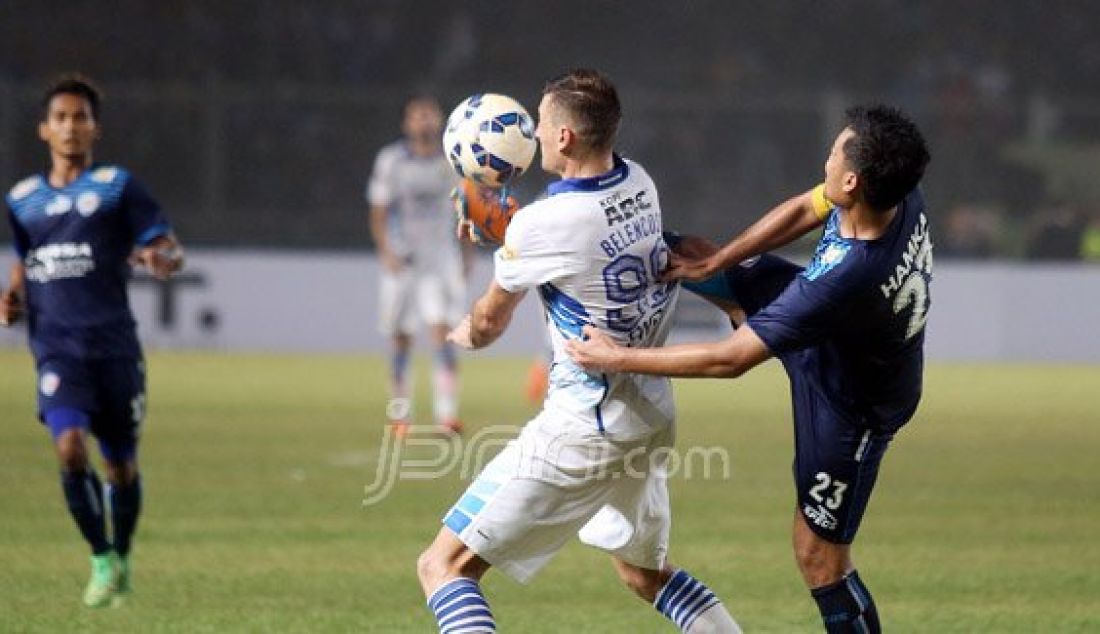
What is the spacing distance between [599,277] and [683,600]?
4.13 ft

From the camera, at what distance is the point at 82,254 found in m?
8.95

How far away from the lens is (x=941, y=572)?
10.1 meters

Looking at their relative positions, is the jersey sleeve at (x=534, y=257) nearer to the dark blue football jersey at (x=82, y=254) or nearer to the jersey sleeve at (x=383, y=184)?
the dark blue football jersey at (x=82, y=254)

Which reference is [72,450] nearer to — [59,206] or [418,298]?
[59,206]

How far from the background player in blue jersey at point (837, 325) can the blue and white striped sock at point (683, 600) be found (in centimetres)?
37

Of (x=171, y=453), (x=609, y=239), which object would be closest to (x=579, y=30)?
(x=171, y=453)

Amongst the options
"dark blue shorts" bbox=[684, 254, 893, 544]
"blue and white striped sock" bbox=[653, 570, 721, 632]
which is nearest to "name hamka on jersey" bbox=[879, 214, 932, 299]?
"dark blue shorts" bbox=[684, 254, 893, 544]

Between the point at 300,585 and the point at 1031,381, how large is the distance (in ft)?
49.8

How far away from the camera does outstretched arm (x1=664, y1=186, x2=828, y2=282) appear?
668cm

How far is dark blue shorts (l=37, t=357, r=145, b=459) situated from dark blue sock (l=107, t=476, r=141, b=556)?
15cm

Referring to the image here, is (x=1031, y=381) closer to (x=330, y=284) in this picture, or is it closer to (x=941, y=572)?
(x=330, y=284)

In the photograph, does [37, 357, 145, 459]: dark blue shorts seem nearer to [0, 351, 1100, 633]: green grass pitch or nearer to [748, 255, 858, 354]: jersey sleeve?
[0, 351, 1100, 633]: green grass pitch

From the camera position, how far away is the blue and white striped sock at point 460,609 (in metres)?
6.37

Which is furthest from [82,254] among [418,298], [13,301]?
[418,298]
